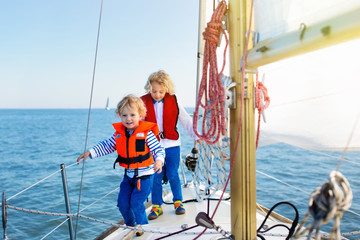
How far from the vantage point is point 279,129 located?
1887 mm

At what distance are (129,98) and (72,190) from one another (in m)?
7.02

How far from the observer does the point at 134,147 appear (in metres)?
2.38

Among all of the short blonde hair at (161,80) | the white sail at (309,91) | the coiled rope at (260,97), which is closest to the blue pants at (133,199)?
the short blonde hair at (161,80)

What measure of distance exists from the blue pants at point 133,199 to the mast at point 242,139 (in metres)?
0.94

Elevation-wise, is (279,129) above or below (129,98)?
below

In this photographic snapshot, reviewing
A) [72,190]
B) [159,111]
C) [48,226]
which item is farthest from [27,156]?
[159,111]

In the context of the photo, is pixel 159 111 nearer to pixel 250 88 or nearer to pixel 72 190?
pixel 250 88

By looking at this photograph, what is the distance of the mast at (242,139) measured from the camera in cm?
158

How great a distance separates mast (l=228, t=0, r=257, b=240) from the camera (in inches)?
62.3

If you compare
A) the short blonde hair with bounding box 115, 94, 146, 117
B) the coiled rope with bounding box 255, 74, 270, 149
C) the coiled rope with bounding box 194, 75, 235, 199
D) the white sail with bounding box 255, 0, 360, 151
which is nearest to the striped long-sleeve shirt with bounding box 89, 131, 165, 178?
the short blonde hair with bounding box 115, 94, 146, 117

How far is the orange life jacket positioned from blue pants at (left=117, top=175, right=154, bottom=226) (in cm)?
14

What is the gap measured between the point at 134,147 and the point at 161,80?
2.34ft

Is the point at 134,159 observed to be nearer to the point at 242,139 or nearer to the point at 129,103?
the point at 129,103

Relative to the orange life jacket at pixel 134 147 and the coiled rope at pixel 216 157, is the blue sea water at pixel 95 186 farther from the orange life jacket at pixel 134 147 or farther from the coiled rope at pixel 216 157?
the orange life jacket at pixel 134 147
